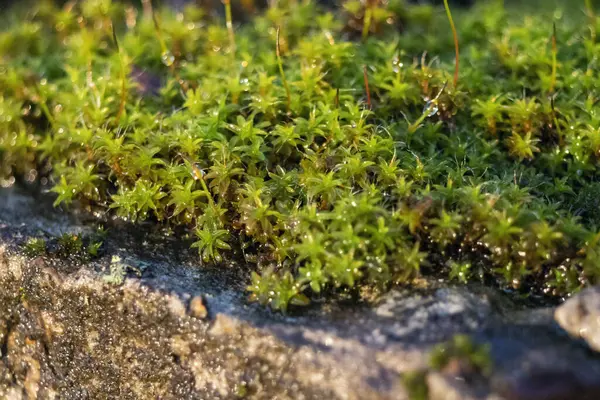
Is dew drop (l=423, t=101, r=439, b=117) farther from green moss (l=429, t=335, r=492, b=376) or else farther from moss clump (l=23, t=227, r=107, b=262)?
moss clump (l=23, t=227, r=107, b=262)

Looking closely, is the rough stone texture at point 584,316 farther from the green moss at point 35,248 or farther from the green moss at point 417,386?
the green moss at point 35,248

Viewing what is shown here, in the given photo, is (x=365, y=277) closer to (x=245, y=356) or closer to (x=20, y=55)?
(x=245, y=356)

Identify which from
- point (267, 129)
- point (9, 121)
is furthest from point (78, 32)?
point (267, 129)

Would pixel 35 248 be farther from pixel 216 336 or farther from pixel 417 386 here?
pixel 417 386

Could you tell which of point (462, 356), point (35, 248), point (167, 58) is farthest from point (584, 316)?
point (167, 58)

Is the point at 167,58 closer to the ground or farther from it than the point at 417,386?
farther from it
